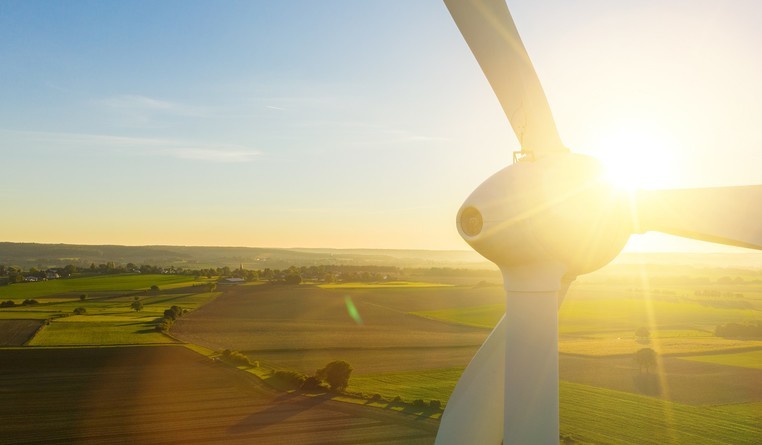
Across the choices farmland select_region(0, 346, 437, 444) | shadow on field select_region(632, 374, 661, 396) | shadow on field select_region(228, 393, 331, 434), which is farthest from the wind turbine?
shadow on field select_region(632, 374, 661, 396)

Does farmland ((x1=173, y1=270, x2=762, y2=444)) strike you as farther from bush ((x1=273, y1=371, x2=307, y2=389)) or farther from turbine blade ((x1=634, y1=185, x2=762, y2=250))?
turbine blade ((x1=634, y1=185, x2=762, y2=250))

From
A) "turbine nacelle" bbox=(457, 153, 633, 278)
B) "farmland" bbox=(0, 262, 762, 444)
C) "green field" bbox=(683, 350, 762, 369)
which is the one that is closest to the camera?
"turbine nacelle" bbox=(457, 153, 633, 278)

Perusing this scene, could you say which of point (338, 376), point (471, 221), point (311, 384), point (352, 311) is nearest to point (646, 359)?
point (338, 376)

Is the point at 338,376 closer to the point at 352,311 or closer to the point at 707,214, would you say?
the point at 707,214

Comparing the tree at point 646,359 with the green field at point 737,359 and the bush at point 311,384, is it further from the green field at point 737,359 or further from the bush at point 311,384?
the bush at point 311,384

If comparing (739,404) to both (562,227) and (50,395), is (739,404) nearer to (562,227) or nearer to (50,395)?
(562,227)

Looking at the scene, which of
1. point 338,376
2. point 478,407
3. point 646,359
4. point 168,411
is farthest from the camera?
point 646,359
